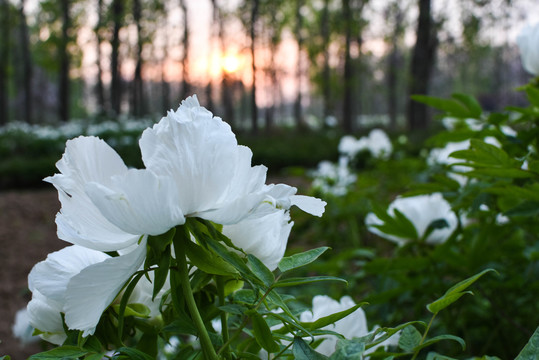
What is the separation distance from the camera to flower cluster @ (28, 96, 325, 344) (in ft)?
1.34

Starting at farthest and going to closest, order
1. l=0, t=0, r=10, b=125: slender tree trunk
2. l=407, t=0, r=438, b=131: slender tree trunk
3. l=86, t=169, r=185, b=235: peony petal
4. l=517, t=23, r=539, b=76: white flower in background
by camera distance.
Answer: l=0, t=0, r=10, b=125: slender tree trunk → l=407, t=0, r=438, b=131: slender tree trunk → l=517, t=23, r=539, b=76: white flower in background → l=86, t=169, r=185, b=235: peony petal

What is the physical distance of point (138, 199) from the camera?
0.40 meters

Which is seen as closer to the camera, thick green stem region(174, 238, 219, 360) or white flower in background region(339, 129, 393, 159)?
thick green stem region(174, 238, 219, 360)

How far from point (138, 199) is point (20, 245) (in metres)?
5.33

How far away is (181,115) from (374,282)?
44.9 inches

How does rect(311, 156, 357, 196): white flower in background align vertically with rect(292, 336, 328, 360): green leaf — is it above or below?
below

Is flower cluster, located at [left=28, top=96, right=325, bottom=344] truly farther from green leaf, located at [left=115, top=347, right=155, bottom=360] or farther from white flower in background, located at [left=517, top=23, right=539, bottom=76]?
white flower in background, located at [left=517, top=23, right=539, bottom=76]

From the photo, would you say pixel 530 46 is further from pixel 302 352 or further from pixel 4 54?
pixel 4 54

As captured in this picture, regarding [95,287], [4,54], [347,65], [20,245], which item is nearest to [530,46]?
[95,287]

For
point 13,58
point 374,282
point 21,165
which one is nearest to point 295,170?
point 374,282

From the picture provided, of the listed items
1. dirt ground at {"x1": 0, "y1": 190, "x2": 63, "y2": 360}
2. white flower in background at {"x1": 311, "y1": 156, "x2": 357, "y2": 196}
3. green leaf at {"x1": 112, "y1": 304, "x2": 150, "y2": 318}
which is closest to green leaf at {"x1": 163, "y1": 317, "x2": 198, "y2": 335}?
green leaf at {"x1": 112, "y1": 304, "x2": 150, "y2": 318}

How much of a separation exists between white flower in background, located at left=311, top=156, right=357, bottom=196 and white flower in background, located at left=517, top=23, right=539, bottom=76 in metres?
1.95

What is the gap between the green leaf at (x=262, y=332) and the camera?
1.53ft

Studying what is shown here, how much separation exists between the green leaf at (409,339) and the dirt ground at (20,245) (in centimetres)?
272
